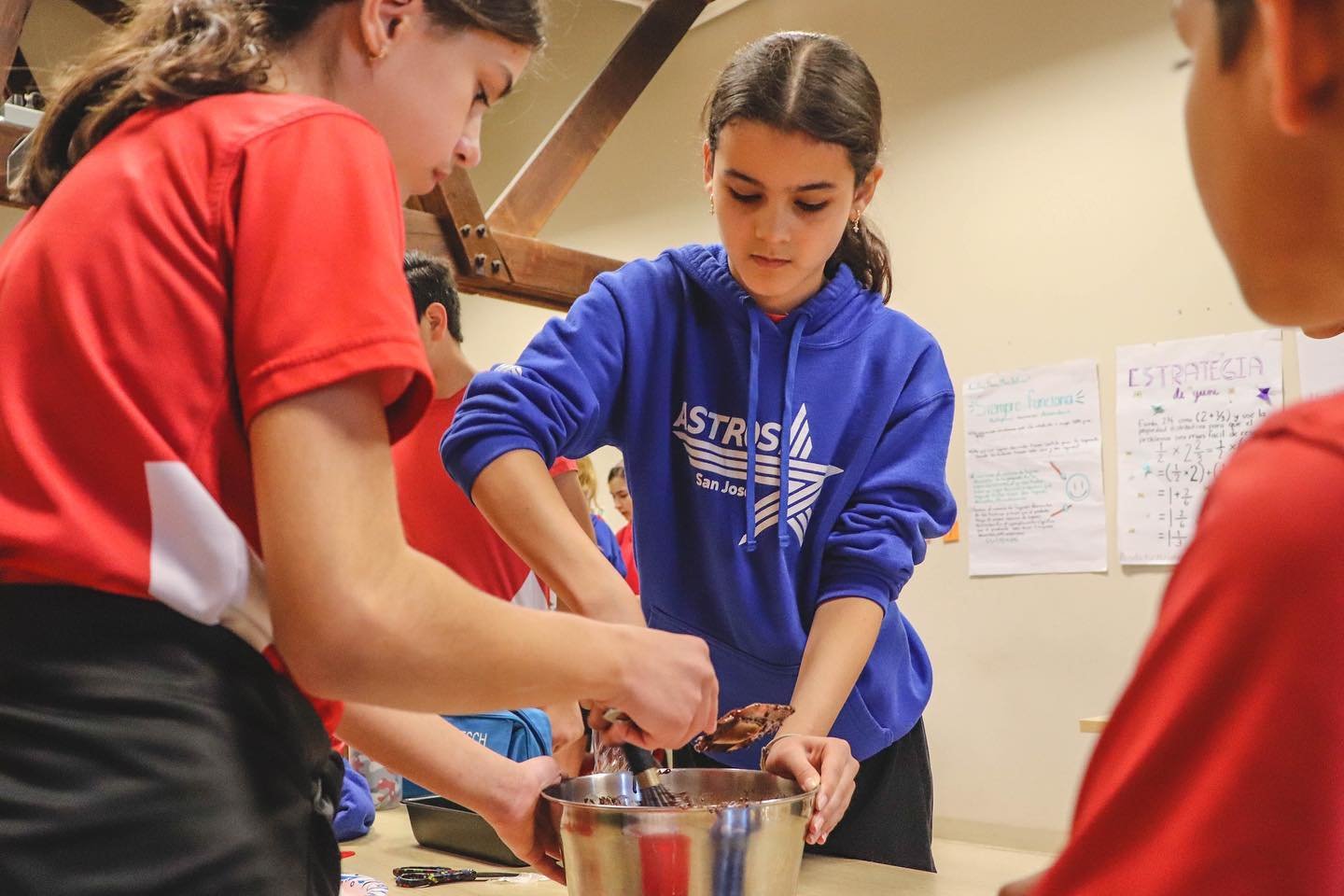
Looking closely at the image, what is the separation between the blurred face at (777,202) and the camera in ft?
4.76

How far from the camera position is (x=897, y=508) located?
1494mm

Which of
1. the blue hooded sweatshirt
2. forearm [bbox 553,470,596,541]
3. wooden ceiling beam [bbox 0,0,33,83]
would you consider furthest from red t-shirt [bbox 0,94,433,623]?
wooden ceiling beam [bbox 0,0,33,83]

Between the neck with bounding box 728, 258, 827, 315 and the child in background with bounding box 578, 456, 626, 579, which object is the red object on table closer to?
the neck with bounding box 728, 258, 827, 315

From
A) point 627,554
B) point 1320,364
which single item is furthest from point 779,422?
point 627,554

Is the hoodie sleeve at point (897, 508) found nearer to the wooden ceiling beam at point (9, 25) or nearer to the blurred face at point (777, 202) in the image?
the blurred face at point (777, 202)

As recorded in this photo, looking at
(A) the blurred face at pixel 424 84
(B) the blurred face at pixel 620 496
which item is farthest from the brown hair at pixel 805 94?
(B) the blurred face at pixel 620 496

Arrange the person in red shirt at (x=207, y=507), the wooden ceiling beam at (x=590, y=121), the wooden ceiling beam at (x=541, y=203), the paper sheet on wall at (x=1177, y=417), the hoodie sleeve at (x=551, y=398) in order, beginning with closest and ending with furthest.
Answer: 1. the person in red shirt at (x=207, y=507)
2. the hoodie sleeve at (x=551, y=398)
3. the paper sheet on wall at (x=1177, y=417)
4. the wooden ceiling beam at (x=541, y=203)
5. the wooden ceiling beam at (x=590, y=121)

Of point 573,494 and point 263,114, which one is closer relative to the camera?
point 263,114

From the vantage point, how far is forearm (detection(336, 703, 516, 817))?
0.98 metres

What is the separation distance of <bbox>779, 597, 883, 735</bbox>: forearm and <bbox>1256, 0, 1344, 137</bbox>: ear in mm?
984

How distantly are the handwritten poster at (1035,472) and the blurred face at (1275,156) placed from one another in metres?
3.50

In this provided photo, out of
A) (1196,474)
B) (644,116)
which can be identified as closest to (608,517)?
(644,116)

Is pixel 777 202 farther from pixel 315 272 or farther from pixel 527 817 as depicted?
pixel 315 272

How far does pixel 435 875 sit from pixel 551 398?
22.8 inches
